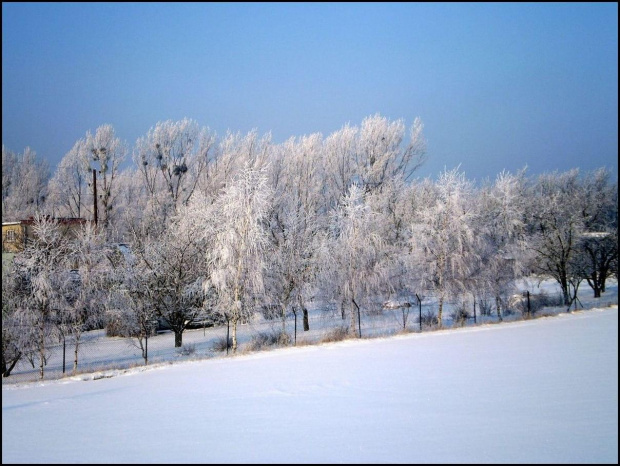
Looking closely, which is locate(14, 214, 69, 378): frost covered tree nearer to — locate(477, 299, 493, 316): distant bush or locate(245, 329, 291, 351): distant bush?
locate(245, 329, 291, 351): distant bush

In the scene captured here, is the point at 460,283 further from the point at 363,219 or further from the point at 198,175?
the point at 198,175

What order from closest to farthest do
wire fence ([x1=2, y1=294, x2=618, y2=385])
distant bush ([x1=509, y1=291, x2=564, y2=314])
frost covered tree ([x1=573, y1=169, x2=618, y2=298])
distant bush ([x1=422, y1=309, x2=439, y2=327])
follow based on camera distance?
wire fence ([x1=2, y1=294, x2=618, y2=385]) → distant bush ([x1=422, y1=309, x2=439, y2=327]) → distant bush ([x1=509, y1=291, x2=564, y2=314]) → frost covered tree ([x1=573, y1=169, x2=618, y2=298])

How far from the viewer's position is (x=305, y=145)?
124 ft

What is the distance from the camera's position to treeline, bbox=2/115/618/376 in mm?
21656

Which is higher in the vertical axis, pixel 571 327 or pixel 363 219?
pixel 363 219

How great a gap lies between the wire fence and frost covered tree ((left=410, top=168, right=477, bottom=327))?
1.44 metres

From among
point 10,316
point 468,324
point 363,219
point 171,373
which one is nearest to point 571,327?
point 468,324

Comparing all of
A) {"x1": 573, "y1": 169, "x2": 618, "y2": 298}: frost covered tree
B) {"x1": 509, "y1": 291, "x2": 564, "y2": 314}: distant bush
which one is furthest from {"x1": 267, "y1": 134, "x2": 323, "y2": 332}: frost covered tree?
{"x1": 573, "y1": 169, "x2": 618, "y2": 298}: frost covered tree

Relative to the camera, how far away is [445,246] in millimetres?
27266

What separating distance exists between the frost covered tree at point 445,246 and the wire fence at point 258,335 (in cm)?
144

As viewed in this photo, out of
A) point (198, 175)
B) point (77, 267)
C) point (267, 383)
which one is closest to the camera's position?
point (267, 383)

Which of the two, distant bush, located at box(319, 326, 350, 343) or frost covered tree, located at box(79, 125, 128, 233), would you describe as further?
frost covered tree, located at box(79, 125, 128, 233)

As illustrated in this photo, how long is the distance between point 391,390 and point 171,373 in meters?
7.50

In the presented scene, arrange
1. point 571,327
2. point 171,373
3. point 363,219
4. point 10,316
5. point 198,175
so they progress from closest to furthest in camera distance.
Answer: point 171,373 → point 10,316 → point 571,327 → point 363,219 → point 198,175
